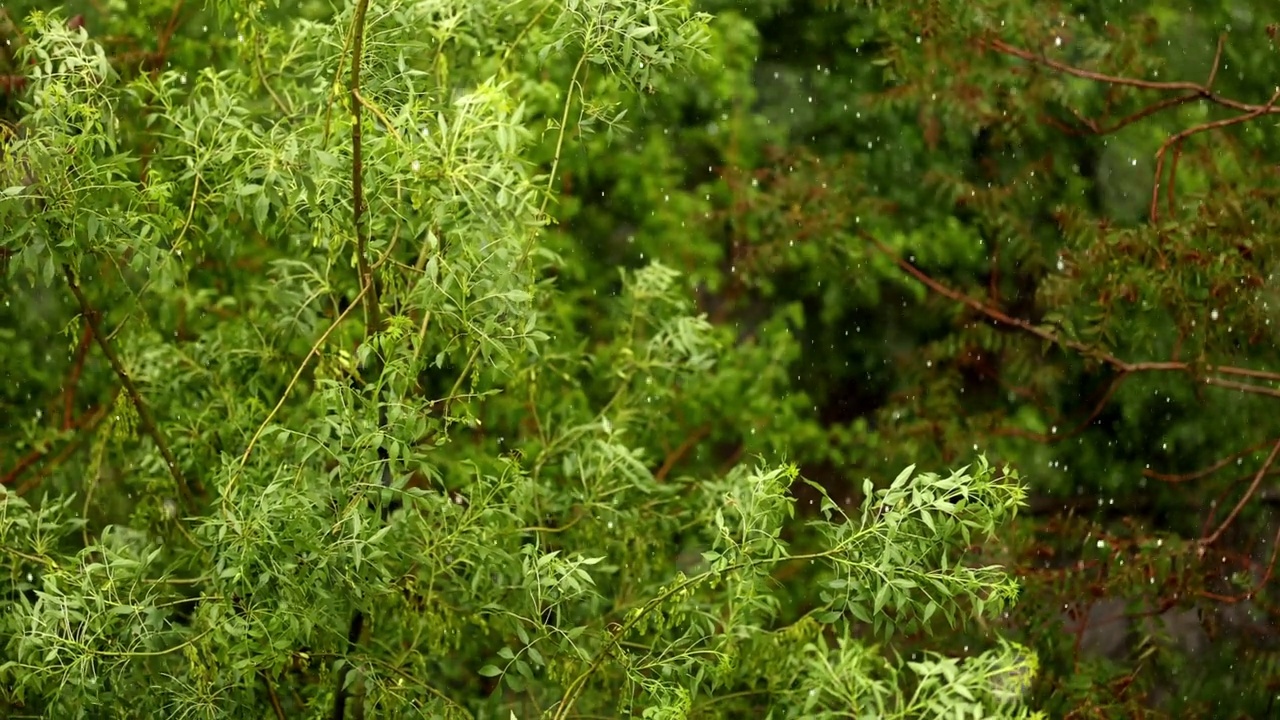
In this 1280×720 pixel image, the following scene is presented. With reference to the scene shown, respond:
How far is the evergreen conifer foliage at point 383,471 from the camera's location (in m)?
2.58

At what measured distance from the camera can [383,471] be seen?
2.72m

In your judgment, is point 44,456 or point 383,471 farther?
point 44,456

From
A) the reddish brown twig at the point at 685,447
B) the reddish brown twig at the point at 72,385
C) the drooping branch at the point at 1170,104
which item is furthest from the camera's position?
the reddish brown twig at the point at 685,447

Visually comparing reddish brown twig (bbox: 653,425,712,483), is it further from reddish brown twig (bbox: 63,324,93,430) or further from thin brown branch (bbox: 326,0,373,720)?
thin brown branch (bbox: 326,0,373,720)

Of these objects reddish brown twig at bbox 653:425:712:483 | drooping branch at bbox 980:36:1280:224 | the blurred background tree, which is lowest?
reddish brown twig at bbox 653:425:712:483

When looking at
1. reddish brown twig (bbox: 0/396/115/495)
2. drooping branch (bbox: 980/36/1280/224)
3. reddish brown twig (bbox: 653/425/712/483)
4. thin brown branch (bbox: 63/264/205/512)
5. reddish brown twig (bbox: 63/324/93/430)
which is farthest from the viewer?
reddish brown twig (bbox: 653/425/712/483)

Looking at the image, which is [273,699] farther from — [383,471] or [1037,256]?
[1037,256]

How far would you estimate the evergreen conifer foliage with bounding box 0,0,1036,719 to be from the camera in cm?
258

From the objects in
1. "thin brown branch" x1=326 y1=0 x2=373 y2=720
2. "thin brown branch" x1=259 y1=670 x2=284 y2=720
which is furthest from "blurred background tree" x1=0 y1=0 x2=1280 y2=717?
"thin brown branch" x1=259 y1=670 x2=284 y2=720

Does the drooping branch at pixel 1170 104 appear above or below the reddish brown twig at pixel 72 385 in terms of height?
above

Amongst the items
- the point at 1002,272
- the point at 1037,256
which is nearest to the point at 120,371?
the point at 1037,256

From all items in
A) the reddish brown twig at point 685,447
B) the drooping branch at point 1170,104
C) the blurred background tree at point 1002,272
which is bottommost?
the reddish brown twig at point 685,447

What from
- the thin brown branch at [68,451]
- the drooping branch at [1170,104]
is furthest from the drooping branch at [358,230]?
the drooping branch at [1170,104]

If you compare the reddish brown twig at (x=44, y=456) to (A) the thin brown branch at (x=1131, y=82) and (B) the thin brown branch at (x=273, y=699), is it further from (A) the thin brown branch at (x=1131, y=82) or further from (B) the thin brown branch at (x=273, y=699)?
(A) the thin brown branch at (x=1131, y=82)
